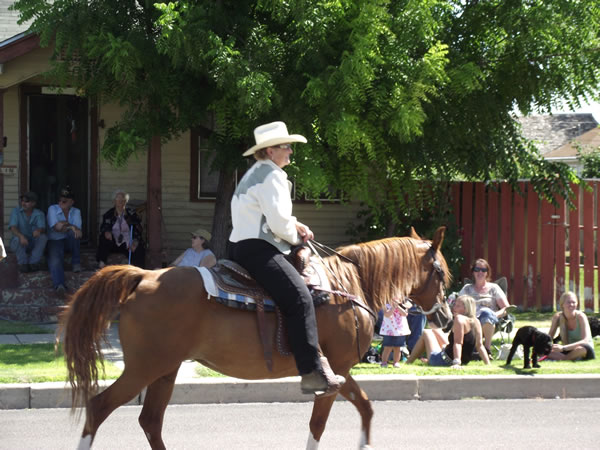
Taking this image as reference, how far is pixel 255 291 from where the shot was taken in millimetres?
5875

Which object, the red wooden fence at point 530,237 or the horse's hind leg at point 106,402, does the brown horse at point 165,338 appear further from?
the red wooden fence at point 530,237

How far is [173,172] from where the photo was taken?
1567 cm

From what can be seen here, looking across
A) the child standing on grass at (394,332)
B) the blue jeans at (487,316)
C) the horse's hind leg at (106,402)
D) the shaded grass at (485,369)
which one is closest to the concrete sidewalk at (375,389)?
the shaded grass at (485,369)

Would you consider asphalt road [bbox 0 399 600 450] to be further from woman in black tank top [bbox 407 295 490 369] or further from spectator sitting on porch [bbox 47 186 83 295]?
spectator sitting on porch [bbox 47 186 83 295]

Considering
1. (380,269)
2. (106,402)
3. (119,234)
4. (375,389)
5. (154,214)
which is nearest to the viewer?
(106,402)

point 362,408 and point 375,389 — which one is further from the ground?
point 362,408

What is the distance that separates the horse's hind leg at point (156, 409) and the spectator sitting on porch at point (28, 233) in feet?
25.6

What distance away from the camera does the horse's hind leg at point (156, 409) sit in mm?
5824

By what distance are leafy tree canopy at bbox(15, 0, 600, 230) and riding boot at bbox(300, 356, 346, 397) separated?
16.2 ft

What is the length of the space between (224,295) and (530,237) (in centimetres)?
1130

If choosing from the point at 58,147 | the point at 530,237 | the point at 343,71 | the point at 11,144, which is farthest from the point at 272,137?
the point at 530,237

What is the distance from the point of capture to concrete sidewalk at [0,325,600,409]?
799 centimetres

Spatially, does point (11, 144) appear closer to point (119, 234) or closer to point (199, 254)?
point (119, 234)

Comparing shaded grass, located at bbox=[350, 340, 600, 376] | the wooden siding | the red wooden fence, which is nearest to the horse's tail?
shaded grass, located at bbox=[350, 340, 600, 376]
